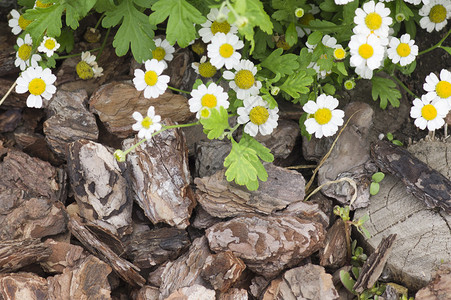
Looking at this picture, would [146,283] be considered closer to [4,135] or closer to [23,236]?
[23,236]

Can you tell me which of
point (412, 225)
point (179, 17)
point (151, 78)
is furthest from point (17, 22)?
point (412, 225)

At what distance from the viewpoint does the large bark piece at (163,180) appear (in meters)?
2.71

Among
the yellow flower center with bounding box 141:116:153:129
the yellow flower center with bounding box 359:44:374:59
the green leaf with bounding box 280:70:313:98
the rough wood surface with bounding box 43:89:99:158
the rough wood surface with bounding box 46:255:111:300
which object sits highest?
the yellow flower center with bounding box 359:44:374:59

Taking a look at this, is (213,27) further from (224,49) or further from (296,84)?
(296,84)

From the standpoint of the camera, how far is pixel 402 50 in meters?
2.64

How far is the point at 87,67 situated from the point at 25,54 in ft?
1.18

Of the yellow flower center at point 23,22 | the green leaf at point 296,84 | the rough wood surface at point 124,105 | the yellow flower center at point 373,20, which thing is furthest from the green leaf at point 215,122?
the yellow flower center at point 23,22

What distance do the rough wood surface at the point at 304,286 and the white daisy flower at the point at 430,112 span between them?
3.11 feet

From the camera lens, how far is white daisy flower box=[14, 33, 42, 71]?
9.32 ft

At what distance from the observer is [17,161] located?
288 centimetres

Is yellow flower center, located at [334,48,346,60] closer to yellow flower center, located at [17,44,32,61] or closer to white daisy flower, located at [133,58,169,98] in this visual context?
white daisy flower, located at [133,58,169,98]

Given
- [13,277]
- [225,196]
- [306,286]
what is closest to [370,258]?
[306,286]

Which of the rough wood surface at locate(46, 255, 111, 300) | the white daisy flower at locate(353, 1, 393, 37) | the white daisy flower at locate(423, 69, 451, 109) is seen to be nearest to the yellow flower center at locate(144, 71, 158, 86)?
the rough wood surface at locate(46, 255, 111, 300)

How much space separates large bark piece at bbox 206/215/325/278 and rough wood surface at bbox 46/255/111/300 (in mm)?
586
